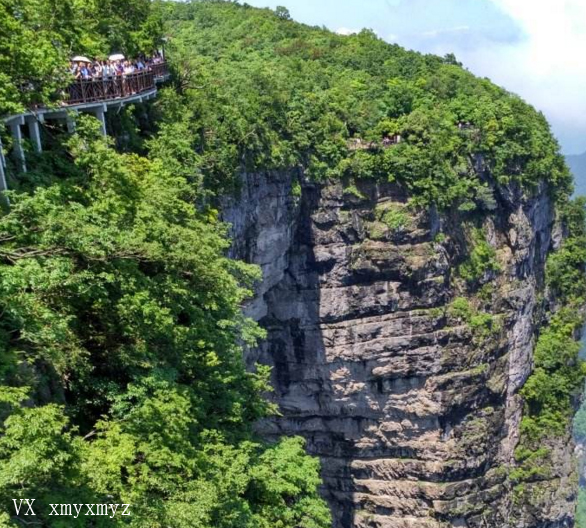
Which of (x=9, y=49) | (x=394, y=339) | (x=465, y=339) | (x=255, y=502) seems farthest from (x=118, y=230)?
(x=465, y=339)

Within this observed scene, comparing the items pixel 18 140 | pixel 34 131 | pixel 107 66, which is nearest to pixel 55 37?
pixel 34 131

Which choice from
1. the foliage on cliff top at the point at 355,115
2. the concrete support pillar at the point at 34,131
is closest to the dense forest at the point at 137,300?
the foliage on cliff top at the point at 355,115

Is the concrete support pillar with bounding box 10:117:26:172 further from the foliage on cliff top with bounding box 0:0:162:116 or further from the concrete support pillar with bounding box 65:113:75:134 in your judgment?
the concrete support pillar with bounding box 65:113:75:134

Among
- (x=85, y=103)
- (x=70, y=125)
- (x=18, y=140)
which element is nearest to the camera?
(x=18, y=140)

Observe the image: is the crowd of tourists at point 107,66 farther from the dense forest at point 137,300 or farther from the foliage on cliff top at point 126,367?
the foliage on cliff top at point 126,367

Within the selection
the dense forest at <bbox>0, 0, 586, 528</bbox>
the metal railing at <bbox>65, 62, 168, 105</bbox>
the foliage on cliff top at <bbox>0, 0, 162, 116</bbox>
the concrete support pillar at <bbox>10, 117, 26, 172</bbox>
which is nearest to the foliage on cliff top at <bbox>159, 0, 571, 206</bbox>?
the dense forest at <bbox>0, 0, 586, 528</bbox>

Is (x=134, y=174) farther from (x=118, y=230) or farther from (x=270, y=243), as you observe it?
(x=270, y=243)

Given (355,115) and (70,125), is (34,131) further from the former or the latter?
(355,115)
